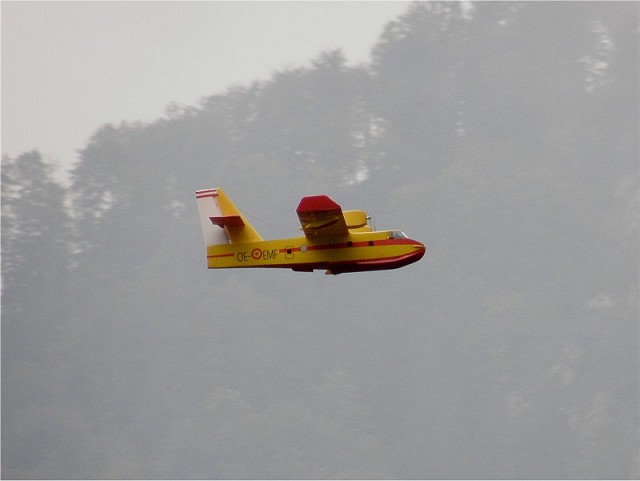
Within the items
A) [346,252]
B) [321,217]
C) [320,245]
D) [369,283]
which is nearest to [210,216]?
[320,245]

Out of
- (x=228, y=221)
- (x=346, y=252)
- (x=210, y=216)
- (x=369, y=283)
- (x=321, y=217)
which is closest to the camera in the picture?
(x=321, y=217)

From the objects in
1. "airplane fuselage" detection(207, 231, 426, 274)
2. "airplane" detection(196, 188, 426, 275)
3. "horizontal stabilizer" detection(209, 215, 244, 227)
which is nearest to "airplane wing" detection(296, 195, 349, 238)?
"airplane" detection(196, 188, 426, 275)

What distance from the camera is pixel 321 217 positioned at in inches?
1667

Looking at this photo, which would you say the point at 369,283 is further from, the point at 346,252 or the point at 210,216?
the point at 346,252

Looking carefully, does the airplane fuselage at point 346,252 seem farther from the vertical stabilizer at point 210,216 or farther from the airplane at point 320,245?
the vertical stabilizer at point 210,216

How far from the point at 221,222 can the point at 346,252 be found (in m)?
4.21

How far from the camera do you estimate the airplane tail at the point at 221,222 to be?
44.7 metres

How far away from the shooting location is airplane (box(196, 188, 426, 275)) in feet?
140

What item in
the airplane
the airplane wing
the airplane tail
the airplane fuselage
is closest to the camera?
the airplane wing

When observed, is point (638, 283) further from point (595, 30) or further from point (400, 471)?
point (595, 30)

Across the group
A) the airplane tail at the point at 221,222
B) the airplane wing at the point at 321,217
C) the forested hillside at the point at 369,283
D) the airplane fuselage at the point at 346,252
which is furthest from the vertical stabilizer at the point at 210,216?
the forested hillside at the point at 369,283

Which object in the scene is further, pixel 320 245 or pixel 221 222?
pixel 221 222

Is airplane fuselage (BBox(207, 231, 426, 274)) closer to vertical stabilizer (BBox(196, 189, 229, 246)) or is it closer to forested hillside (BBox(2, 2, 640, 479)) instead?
vertical stabilizer (BBox(196, 189, 229, 246))

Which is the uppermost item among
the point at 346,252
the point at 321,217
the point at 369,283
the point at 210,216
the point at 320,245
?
the point at 369,283
